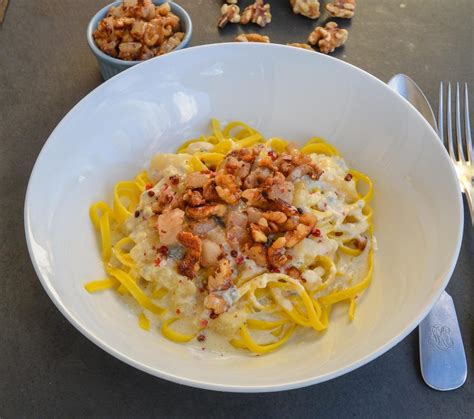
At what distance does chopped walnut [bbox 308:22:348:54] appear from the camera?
108 inches

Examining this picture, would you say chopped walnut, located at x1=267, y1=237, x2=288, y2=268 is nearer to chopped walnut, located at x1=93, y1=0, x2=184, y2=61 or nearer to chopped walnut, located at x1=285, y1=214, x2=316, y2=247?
chopped walnut, located at x1=285, y1=214, x2=316, y2=247

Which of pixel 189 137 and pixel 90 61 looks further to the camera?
pixel 90 61

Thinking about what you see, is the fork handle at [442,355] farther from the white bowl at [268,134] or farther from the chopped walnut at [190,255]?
the chopped walnut at [190,255]

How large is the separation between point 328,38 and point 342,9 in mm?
292

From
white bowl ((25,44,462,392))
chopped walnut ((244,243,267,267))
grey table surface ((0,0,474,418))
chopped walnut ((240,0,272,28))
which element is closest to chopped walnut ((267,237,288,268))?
chopped walnut ((244,243,267,267))

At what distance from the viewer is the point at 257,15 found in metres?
2.88

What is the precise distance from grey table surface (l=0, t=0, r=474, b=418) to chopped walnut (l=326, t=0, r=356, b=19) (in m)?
0.06

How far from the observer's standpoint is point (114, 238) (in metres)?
1.91

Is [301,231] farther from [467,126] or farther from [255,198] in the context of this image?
[467,126]

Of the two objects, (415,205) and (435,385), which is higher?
(415,205)

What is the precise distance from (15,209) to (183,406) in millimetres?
1099

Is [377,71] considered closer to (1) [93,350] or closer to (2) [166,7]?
(2) [166,7]

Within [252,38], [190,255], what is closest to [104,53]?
[252,38]

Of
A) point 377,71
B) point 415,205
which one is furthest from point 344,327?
point 377,71
